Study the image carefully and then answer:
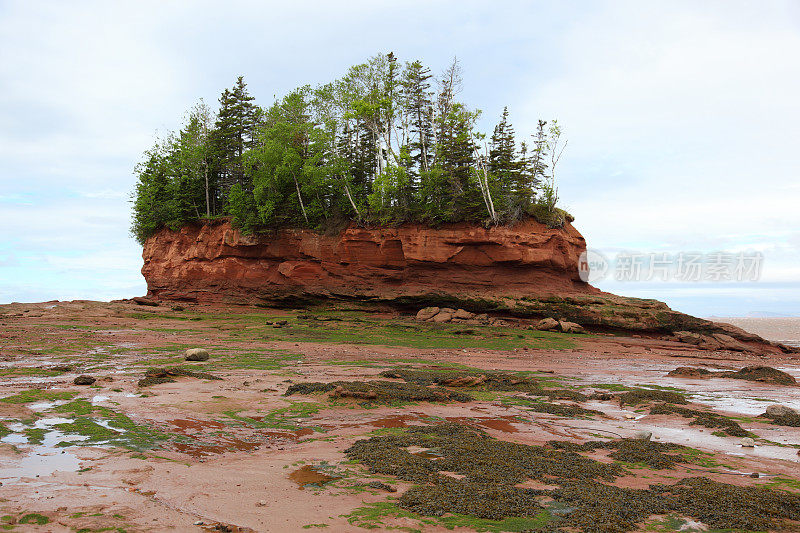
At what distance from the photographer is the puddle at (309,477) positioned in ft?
19.2

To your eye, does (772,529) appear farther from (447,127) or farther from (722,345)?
(447,127)

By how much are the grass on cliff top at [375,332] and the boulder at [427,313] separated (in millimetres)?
1181

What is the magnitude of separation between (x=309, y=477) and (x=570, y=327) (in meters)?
28.0

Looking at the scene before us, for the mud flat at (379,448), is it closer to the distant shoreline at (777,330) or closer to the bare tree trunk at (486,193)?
the bare tree trunk at (486,193)

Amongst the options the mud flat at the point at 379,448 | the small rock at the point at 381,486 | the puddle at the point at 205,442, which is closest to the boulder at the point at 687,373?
the mud flat at the point at 379,448

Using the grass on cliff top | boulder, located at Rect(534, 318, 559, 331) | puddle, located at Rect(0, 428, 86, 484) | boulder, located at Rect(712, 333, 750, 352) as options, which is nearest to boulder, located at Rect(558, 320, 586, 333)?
boulder, located at Rect(534, 318, 559, 331)

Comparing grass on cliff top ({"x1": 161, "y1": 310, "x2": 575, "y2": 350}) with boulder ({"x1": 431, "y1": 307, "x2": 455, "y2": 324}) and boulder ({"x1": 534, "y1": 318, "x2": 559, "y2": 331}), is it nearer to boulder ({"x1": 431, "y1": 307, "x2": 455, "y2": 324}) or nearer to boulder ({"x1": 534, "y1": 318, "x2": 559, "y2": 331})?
boulder ({"x1": 534, "y1": 318, "x2": 559, "y2": 331})

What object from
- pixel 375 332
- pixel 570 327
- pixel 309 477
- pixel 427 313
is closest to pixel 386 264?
pixel 427 313

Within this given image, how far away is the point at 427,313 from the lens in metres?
33.3

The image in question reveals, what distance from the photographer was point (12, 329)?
2498 centimetres

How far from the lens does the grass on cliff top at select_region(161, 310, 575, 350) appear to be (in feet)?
85.4

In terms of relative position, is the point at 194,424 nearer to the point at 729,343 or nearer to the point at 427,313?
the point at 427,313

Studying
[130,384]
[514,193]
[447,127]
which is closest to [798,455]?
[130,384]

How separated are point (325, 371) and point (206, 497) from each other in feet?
35.0
